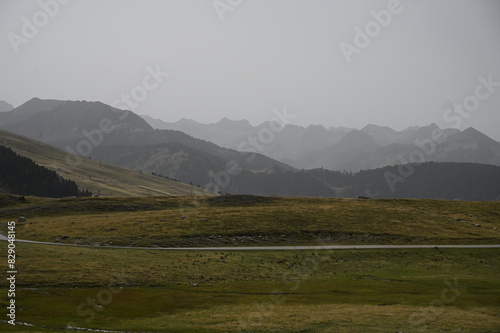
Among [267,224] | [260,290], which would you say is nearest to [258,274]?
[260,290]

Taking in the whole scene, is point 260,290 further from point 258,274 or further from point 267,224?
point 267,224

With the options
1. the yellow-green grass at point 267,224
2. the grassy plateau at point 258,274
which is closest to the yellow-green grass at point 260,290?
the grassy plateau at point 258,274

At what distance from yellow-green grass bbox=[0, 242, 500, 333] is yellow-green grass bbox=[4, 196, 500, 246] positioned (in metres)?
11.8

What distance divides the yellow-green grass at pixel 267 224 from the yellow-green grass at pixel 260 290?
11.8 metres

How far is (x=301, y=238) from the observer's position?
82375 millimetres

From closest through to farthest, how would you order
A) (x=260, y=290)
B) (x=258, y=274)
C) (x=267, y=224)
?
(x=260, y=290) → (x=258, y=274) → (x=267, y=224)

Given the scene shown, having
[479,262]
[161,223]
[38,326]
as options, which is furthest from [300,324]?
[161,223]

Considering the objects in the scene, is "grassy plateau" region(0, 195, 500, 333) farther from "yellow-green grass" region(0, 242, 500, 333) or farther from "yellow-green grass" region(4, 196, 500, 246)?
"yellow-green grass" region(4, 196, 500, 246)

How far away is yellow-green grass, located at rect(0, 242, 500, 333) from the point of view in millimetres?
32594

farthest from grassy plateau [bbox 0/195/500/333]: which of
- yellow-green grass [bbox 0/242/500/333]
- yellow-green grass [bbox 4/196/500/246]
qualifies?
yellow-green grass [bbox 4/196/500/246]

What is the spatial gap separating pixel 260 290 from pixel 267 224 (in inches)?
1689

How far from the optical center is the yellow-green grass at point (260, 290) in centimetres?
3259

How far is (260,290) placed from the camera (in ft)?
152

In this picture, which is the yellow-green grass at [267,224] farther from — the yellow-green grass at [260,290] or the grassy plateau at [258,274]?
the yellow-green grass at [260,290]
